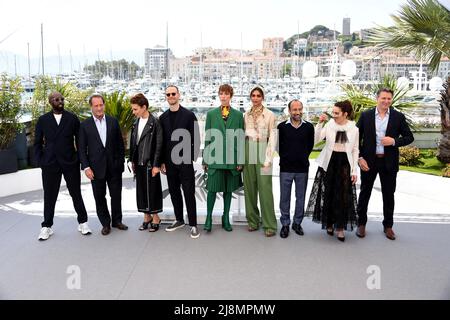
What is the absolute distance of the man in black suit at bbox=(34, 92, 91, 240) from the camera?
13.2ft

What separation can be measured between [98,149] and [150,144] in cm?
49

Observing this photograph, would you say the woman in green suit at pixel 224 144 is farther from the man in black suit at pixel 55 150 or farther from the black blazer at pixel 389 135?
the man in black suit at pixel 55 150

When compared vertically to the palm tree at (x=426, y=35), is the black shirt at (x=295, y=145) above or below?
below

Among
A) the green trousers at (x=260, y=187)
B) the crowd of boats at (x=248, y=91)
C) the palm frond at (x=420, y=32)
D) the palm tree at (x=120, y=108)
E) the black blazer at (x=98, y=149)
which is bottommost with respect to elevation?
the green trousers at (x=260, y=187)

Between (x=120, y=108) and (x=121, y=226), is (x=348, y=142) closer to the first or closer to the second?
(x=121, y=226)

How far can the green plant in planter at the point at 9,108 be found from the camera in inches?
226

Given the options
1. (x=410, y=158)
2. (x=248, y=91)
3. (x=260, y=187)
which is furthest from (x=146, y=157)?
(x=248, y=91)

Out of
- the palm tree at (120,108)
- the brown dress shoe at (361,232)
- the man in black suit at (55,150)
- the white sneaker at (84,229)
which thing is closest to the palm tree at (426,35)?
the brown dress shoe at (361,232)

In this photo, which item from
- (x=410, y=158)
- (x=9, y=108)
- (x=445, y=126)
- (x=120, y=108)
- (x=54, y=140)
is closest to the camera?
(x=54, y=140)

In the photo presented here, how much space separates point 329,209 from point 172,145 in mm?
1601

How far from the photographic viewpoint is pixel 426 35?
661 cm

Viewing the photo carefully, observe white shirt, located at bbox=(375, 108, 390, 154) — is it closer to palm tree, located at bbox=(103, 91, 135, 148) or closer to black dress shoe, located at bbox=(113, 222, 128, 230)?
black dress shoe, located at bbox=(113, 222, 128, 230)

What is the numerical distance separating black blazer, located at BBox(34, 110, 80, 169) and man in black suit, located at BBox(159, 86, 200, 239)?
0.86m
